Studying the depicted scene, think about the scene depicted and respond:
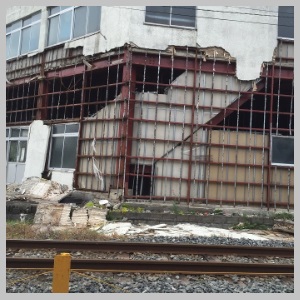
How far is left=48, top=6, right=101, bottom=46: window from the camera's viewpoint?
14.3 meters

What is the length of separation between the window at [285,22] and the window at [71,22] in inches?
273

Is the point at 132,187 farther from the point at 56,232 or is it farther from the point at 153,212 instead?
the point at 56,232

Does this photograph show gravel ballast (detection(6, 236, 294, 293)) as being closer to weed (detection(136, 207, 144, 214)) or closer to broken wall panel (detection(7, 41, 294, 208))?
weed (detection(136, 207, 144, 214))

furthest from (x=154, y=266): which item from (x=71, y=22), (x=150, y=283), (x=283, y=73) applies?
(x=71, y=22)

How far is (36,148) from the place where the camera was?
15367 millimetres

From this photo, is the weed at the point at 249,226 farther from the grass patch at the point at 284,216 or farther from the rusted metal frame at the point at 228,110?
the rusted metal frame at the point at 228,110

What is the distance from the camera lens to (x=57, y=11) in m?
15.8

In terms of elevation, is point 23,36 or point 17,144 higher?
point 23,36

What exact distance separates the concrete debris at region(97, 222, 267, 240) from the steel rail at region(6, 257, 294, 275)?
2.98m

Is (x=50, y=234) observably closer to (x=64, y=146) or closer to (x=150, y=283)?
(x=150, y=283)

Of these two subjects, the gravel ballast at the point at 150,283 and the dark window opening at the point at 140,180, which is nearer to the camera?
the gravel ballast at the point at 150,283

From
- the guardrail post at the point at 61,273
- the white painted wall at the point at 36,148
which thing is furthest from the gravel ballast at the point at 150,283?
the white painted wall at the point at 36,148

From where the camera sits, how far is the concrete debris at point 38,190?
42.7 ft

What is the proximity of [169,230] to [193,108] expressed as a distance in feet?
16.0
